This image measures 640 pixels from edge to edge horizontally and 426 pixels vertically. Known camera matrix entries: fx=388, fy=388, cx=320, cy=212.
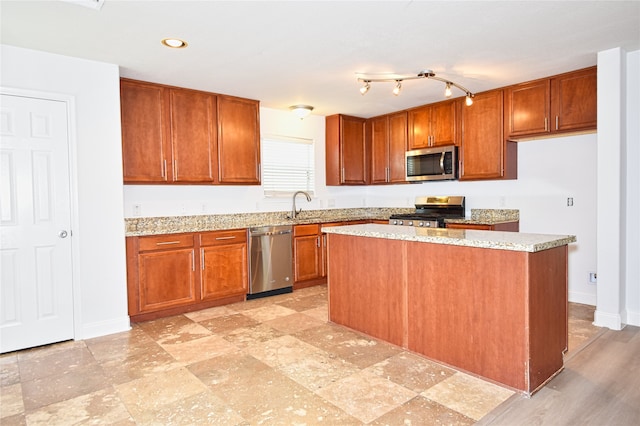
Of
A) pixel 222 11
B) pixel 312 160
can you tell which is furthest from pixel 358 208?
pixel 222 11

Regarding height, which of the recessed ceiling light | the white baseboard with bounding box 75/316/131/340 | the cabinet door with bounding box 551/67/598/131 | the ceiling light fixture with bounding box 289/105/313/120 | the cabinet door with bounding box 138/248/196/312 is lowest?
the white baseboard with bounding box 75/316/131/340

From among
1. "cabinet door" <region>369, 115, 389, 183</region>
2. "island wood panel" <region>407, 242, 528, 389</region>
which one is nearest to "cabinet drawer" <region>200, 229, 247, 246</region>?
"island wood panel" <region>407, 242, 528, 389</region>

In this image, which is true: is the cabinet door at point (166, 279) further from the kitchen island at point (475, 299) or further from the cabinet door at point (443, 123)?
the cabinet door at point (443, 123)

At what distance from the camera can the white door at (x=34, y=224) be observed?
10.2ft

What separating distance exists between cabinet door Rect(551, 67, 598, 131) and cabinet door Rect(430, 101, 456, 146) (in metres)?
1.19

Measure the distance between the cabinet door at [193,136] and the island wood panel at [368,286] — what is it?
180 centimetres

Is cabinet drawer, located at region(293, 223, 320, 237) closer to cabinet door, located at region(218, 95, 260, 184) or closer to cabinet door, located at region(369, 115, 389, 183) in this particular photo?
cabinet door, located at region(218, 95, 260, 184)

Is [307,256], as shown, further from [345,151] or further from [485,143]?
[485,143]

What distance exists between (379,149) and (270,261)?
8.24 feet

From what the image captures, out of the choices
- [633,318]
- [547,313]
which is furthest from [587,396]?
[633,318]

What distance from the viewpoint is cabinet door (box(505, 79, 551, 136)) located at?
160 inches

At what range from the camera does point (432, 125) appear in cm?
520

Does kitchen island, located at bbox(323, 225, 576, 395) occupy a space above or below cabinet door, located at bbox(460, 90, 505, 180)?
below

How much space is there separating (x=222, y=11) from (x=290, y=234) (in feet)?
9.37
